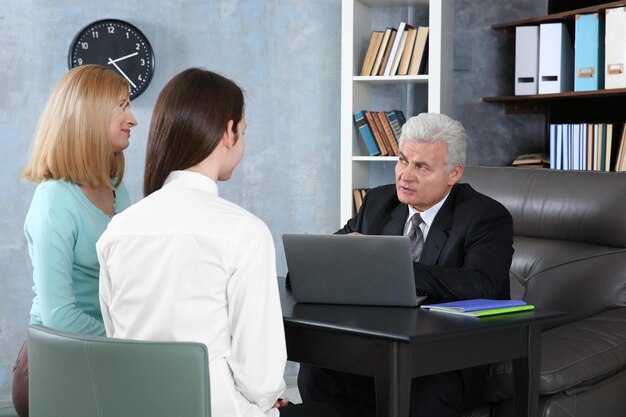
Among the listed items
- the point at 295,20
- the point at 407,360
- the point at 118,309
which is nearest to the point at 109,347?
the point at 118,309

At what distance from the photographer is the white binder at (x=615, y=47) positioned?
404cm

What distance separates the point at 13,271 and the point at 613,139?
2942 mm

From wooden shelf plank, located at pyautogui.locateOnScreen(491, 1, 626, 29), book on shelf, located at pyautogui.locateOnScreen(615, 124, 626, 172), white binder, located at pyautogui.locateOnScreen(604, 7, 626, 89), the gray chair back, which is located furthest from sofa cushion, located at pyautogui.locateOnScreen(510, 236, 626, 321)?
the gray chair back

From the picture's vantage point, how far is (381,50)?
4.41 meters

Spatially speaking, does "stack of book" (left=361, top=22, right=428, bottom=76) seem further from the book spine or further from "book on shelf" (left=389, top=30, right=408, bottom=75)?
the book spine

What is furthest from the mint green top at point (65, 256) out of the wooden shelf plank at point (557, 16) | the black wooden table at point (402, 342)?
the wooden shelf plank at point (557, 16)

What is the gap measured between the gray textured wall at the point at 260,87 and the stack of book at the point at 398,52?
243mm

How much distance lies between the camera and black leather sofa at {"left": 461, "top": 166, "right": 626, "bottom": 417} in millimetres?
2602

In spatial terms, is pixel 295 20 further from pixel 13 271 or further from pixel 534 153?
pixel 13 271

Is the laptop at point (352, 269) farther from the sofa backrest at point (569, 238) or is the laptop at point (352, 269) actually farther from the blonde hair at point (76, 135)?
the sofa backrest at point (569, 238)

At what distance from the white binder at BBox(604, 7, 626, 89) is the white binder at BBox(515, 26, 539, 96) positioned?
1.51ft

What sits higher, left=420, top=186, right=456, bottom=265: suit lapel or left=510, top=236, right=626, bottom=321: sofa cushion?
left=420, top=186, right=456, bottom=265: suit lapel

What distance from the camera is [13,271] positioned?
4184mm

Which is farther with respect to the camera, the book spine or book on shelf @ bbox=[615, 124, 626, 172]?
the book spine
